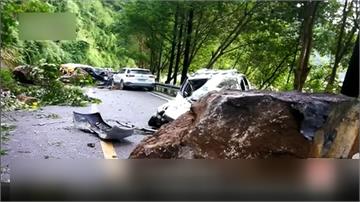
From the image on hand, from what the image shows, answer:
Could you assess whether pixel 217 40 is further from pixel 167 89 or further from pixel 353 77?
pixel 353 77

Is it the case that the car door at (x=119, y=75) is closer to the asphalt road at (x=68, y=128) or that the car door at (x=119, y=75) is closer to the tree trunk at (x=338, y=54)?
the asphalt road at (x=68, y=128)

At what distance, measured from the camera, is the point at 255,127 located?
2635 millimetres

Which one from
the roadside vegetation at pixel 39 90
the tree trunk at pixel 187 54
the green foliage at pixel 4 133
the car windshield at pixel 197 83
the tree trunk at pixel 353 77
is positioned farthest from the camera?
the tree trunk at pixel 187 54

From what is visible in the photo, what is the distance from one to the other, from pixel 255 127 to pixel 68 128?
127cm

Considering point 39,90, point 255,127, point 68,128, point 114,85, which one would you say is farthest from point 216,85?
point 39,90

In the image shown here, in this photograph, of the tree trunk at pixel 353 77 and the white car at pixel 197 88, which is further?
the white car at pixel 197 88

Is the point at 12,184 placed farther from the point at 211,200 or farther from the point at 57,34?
the point at 211,200

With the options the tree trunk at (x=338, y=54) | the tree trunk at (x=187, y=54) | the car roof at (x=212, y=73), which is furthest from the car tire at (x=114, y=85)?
the tree trunk at (x=338, y=54)

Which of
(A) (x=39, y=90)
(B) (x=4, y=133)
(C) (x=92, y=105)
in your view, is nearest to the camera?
(B) (x=4, y=133)

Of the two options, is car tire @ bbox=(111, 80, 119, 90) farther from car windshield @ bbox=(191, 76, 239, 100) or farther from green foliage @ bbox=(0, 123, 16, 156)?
green foliage @ bbox=(0, 123, 16, 156)

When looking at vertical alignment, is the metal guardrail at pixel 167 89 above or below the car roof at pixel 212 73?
below

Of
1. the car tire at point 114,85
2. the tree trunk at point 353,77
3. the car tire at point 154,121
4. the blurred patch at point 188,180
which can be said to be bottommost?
the blurred patch at point 188,180

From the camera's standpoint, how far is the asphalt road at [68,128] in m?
2.67

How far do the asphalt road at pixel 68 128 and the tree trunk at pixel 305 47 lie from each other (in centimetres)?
98
